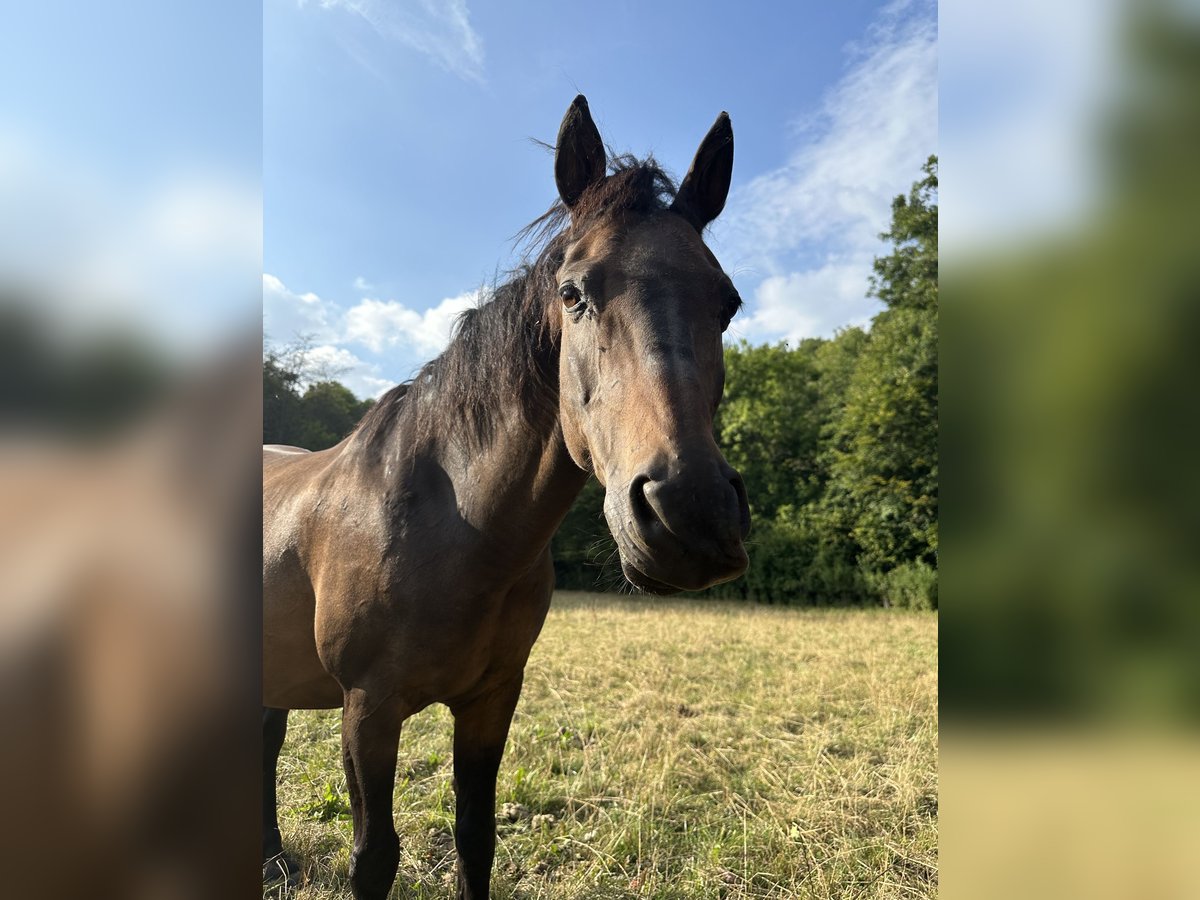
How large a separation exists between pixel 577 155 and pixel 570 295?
2.20 feet

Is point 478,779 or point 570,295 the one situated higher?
point 570,295

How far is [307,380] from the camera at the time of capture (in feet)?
75.2

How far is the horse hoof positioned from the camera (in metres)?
3.22

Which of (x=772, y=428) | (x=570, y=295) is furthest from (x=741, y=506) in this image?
(x=772, y=428)

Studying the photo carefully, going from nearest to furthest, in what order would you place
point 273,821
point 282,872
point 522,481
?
point 522,481, point 282,872, point 273,821

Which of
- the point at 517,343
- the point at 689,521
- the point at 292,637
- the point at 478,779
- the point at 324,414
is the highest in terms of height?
the point at 324,414

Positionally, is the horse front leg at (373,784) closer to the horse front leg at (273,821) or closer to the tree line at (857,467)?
the horse front leg at (273,821)

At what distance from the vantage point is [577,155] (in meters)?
2.38

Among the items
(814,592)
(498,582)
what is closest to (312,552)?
(498,582)

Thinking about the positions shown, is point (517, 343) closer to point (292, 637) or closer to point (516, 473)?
point (516, 473)
